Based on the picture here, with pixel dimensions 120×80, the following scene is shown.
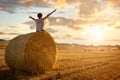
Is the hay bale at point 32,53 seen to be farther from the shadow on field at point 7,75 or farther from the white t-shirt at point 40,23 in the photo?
the shadow on field at point 7,75

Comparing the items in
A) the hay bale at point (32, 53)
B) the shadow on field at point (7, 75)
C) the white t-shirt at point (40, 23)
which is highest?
the white t-shirt at point (40, 23)

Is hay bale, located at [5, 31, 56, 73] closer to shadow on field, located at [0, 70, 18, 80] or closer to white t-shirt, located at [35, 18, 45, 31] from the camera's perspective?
white t-shirt, located at [35, 18, 45, 31]

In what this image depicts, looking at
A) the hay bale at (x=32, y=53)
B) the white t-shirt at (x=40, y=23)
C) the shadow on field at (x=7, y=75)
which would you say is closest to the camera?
the shadow on field at (x=7, y=75)

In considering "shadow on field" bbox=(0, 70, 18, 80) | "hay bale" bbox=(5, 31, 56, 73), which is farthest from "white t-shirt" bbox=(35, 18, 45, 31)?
"shadow on field" bbox=(0, 70, 18, 80)

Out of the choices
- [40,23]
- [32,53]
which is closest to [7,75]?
[32,53]

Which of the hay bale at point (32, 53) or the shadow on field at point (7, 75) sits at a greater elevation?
the hay bale at point (32, 53)

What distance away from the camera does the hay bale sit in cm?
1335

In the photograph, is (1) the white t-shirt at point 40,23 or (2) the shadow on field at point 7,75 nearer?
(2) the shadow on field at point 7,75

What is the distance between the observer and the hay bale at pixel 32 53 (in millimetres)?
13352

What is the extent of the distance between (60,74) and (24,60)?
177cm

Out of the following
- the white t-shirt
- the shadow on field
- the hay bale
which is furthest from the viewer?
the white t-shirt

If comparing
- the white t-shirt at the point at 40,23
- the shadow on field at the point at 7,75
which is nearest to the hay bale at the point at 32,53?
the white t-shirt at the point at 40,23

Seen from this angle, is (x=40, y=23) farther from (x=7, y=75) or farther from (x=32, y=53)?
(x=7, y=75)

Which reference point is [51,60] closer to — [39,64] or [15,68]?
[39,64]
